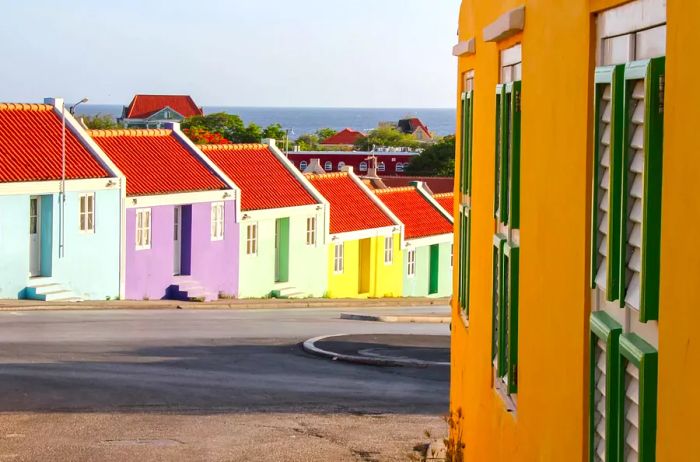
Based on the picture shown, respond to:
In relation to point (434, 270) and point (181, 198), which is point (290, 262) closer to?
point (181, 198)

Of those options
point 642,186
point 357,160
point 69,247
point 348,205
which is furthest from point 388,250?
point 357,160

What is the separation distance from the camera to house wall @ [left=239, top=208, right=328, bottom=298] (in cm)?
4306

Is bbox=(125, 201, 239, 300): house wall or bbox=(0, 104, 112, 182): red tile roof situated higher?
bbox=(0, 104, 112, 182): red tile roof

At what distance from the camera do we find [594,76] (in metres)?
4.75

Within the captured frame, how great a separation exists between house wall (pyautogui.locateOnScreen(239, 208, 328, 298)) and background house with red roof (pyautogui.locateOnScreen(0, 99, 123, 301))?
6.44 m

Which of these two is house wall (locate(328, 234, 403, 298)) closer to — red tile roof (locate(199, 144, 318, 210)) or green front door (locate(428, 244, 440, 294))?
red tile roof (locate(199, 144, 318, 210))

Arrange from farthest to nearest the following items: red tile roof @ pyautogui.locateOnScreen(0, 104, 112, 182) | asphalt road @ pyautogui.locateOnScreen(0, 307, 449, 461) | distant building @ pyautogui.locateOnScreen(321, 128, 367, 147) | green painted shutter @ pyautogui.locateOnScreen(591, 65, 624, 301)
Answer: distant building @ pyautogui.locateOnScreen(321, 128, 367, 147) → red tile roof @ pyautogui.locateOnScreen(0, 104, 112, 182) → asphalt road @ pyautogui.locateOnScreen(0, 307, 449, 461) → green painted shutter @ pyautogui.locateOnScreen(591, 65, 624, 301)

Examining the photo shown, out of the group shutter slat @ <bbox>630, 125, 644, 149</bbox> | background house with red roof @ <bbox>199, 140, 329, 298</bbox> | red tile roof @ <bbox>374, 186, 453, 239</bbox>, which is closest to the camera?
shutter slat @ <bbox>630, 125, 644, 149</bbox>

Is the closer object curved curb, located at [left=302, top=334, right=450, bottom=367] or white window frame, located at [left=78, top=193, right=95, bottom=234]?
curved curb, located at [left=302, top=334, right=450, bottom=367]

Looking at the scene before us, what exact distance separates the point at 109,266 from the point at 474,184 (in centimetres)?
2919

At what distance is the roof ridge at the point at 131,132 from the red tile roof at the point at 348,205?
7762 mm

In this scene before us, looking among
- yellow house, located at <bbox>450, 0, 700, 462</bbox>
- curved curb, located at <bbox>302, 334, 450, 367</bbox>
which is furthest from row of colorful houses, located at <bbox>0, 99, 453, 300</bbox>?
yellow house, located at <bbox>450, 0, 700, 462</bbox>

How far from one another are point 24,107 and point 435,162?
61.3 m

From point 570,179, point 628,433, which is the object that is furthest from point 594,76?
point 628,433
